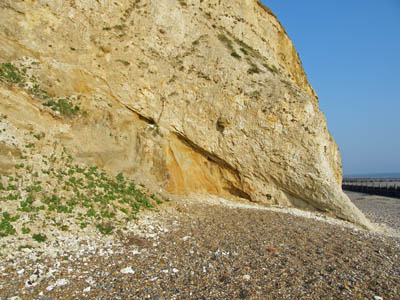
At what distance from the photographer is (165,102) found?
1658 centimetres

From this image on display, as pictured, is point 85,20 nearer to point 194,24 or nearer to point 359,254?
point 194,24

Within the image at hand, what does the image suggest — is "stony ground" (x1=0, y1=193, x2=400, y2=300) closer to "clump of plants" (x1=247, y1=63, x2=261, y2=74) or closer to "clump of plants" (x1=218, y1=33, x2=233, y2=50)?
"clump of plants" (x1=247, y1=63, x2=261, y2=74)

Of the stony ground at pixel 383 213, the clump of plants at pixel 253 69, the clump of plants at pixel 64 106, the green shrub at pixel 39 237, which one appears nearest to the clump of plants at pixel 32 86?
the clump of plants at pixel 64 106

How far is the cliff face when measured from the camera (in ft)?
45.1

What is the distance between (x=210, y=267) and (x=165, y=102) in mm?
11181

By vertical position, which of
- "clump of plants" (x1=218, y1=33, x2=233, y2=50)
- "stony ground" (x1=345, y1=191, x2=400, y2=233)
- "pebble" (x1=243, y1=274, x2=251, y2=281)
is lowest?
"stony ground" (x1=345, y1=191, x2=400, y2=233)

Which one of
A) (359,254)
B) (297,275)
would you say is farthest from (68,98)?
(359,254)

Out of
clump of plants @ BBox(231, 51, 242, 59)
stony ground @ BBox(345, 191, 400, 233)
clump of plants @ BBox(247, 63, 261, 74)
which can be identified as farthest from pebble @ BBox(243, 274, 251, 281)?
clump of plants @ BBox(231, 51, 242, 59)

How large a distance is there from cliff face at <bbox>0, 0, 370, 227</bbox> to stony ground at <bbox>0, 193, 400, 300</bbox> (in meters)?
5.60

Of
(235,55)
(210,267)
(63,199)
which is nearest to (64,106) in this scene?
(63,199)

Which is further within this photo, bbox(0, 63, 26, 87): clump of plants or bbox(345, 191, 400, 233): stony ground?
bbox(345, 191, 400, 233): stony ground

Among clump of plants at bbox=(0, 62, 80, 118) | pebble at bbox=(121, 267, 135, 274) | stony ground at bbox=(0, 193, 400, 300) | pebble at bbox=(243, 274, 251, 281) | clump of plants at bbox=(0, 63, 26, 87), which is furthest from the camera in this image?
clump of plants at bbox=(0, 62, 80, 118)

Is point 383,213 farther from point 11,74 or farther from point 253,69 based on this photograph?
point 11,74

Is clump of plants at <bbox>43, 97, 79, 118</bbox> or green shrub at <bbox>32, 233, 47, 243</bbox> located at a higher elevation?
clump of plants at <bbox>43, 97, 79, 118</bbox>
